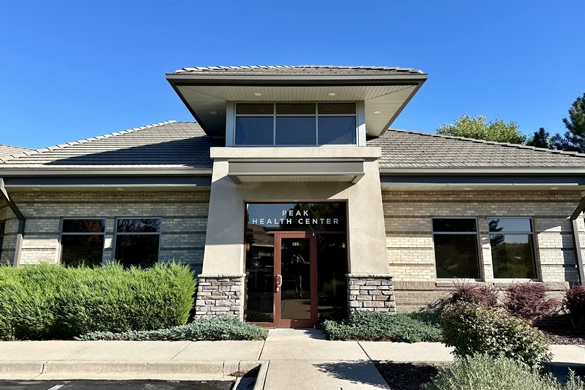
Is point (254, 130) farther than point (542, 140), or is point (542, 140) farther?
point (542, 140)

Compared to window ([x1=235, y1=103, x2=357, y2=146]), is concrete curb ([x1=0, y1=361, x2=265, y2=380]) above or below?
below

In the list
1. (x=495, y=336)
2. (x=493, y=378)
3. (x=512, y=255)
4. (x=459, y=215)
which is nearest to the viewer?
(x=493, y=378)

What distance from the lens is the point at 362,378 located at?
5.89 metres

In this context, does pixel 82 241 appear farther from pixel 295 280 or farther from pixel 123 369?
pixel 295 280

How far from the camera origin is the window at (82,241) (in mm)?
A: 11539

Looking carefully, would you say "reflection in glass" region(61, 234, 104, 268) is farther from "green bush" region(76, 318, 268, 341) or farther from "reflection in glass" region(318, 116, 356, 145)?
"reflection in glass" region(318, 116, 356, 145)

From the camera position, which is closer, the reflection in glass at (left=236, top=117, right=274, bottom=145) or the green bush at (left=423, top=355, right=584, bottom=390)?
the green bush at (left=423, top=355, right=584, bottom=390)

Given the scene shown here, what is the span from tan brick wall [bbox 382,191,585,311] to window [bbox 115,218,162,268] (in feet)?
23.4

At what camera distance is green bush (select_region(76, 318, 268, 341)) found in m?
8.67

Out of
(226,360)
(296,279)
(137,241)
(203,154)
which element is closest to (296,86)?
(203,154)

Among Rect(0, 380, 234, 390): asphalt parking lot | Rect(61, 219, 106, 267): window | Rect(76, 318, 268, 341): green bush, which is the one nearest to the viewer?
Rect(0, 380, 234, 390): asphalt parking lot

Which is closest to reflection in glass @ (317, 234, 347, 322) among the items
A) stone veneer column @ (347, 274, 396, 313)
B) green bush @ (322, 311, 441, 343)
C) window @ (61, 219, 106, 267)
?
stone veneer column @ (347, 274, 396, 313)

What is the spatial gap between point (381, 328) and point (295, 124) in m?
6.12

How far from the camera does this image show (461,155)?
1199cm
